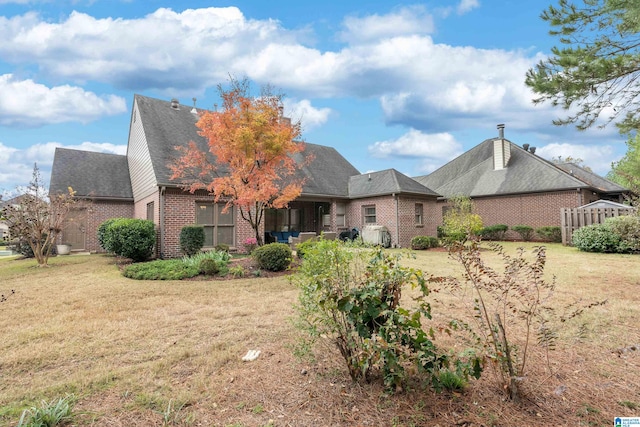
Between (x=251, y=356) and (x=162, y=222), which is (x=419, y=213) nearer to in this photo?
(x=162, y=222)

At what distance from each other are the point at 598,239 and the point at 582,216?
2.93m

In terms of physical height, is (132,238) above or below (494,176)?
below

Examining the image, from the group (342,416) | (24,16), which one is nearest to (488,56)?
(342,416)

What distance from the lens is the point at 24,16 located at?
8.55 meters

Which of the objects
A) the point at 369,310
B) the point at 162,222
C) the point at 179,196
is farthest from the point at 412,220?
the point at 369,310

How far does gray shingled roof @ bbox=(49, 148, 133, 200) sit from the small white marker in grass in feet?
49.7

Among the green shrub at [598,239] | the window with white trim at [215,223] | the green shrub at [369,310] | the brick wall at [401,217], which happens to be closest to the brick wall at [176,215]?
the window with white trim at [215,223]

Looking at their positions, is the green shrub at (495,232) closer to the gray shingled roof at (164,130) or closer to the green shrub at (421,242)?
the green shrub at (421,242)

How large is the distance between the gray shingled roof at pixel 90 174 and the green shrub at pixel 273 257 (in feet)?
35.8

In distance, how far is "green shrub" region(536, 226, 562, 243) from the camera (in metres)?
17.4

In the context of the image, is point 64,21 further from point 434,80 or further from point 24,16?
point 434,80

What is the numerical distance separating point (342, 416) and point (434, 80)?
1051 centimetres

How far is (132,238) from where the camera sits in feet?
34.8

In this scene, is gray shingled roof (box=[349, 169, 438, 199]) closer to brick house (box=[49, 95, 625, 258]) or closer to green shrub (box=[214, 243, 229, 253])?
brick house (box=[49, 95, 625, 258])
